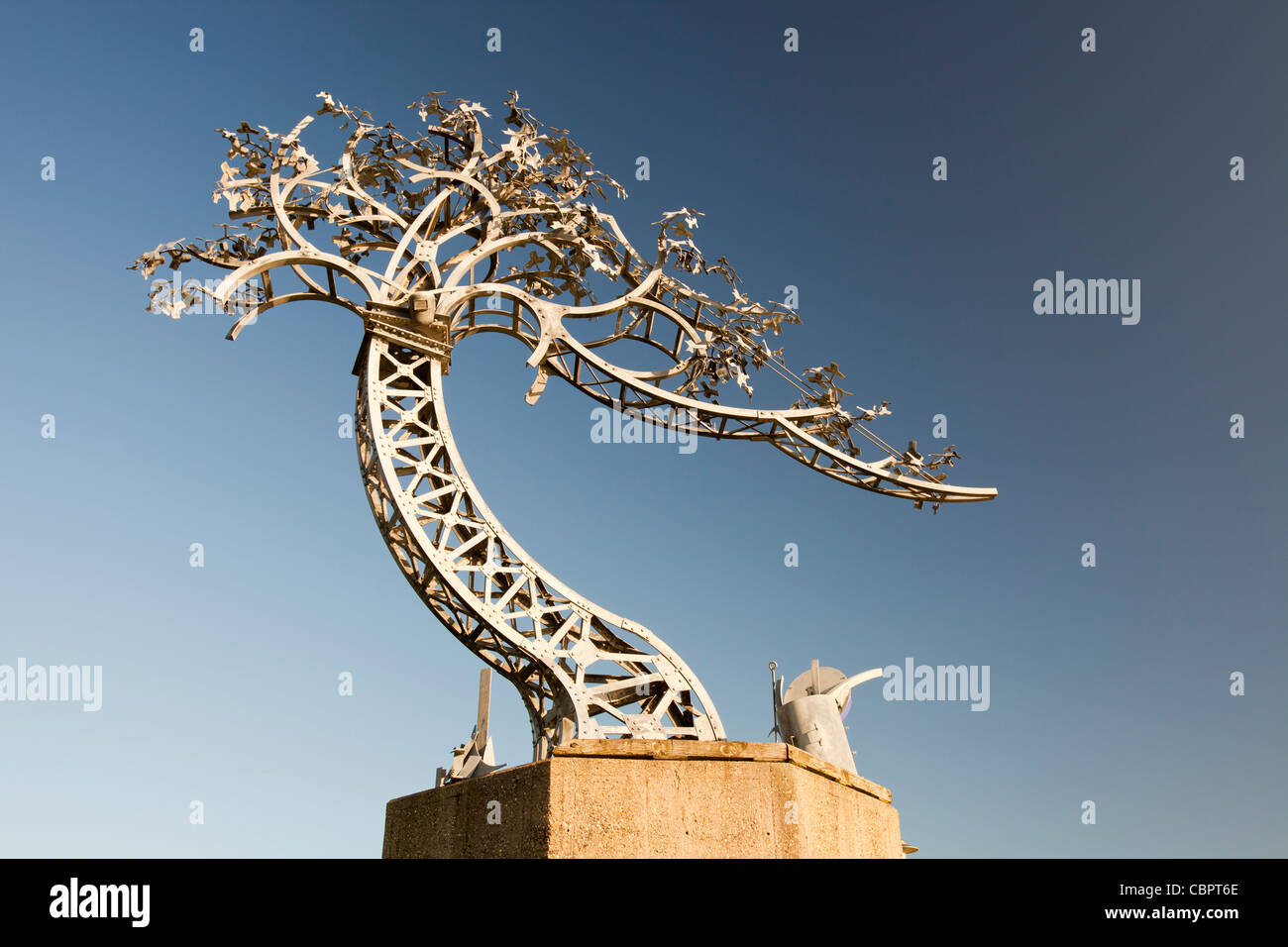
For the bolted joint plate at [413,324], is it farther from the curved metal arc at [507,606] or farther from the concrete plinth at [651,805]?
the concrete plinth at [651,805]

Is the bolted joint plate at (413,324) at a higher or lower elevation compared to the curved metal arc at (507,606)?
higher

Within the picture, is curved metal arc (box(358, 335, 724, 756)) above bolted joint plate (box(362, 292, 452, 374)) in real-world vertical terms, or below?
below

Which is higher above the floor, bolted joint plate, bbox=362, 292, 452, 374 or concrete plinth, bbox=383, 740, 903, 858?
bolted joint plate, bbox=362, 292, 452, 374

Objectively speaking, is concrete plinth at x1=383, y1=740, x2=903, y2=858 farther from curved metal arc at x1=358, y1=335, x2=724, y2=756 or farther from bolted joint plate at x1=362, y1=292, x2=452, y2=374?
bolted joint plate at x1=362, y1=292, x2=452, y2=374

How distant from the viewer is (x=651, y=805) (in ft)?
26.6

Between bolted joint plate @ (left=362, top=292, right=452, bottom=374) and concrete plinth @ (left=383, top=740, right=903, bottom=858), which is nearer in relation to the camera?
concrete plinth @ (left=383, top=740, right=903, bottom=858)

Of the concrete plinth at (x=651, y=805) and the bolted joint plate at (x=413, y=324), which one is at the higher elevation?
the bolted joint plate at (x=413, y=324)

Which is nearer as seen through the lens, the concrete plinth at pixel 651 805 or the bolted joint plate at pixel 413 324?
the concrete plinth at pixel 651 805

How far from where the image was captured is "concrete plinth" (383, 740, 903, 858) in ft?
25.9

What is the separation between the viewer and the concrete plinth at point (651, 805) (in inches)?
311
